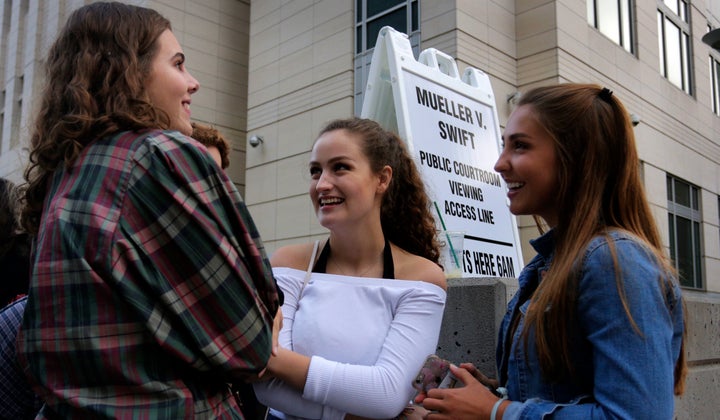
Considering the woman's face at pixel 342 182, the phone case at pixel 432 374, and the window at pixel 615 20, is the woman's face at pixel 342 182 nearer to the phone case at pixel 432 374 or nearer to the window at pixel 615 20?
the phone case at pixel 432 374

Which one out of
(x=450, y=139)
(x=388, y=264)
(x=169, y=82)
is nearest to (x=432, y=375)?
(x=388, y=264)

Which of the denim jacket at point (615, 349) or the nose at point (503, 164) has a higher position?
the nose at point (503, 164)

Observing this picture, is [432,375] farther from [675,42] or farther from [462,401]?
[675,42]

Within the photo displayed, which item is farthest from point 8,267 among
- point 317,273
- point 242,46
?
point 242,46

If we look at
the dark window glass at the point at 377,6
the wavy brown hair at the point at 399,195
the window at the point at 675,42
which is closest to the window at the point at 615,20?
the window at the point at 675,42

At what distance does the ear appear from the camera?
2.46 meters

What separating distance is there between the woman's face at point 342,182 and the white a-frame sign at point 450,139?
1.75 metres

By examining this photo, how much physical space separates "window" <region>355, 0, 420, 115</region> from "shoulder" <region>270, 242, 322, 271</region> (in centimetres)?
1237

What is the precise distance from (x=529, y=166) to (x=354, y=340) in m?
0.80

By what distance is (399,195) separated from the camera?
2.60 metres

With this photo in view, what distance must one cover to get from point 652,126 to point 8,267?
17.9m

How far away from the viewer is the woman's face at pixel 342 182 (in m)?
2.30

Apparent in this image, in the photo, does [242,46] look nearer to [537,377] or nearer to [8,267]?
[8,267]

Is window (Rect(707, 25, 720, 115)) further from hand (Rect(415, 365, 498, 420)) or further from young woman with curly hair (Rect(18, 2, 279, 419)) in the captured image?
young woman with curly hair (Rect(18, 2, 279, 419))
